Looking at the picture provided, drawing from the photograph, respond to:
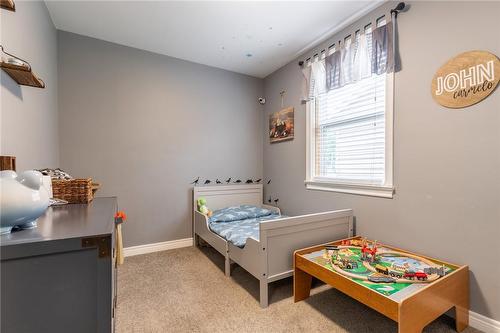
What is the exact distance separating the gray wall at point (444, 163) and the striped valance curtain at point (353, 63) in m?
0.12

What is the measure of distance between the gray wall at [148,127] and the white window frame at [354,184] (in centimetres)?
107

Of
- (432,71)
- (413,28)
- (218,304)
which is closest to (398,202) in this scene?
(432,71)

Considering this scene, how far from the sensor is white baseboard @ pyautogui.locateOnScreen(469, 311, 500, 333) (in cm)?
143

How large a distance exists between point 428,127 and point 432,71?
15.7 inches

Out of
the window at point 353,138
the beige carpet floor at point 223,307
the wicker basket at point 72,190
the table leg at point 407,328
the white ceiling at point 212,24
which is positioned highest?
the white ceiling at point 212,24

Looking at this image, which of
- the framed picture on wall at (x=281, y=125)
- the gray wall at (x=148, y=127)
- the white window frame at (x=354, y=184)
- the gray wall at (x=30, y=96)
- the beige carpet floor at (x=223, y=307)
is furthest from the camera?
the framed picture on wall at (x=281, y=125)

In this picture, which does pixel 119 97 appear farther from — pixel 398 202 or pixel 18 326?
pixel 398 202

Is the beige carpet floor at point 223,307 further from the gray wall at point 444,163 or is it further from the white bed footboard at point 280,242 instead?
the gray wall at point 444,163

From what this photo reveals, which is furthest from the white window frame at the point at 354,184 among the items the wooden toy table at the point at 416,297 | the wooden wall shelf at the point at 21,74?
the wooden wall shelf at the point at 21,74

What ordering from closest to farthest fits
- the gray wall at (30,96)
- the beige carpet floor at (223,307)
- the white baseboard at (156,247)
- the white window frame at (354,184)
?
the gray wall at (30,96)
the beige carpet floor at (223,307)
the white window frame at (354,184)
the white baseboard at (156,247)

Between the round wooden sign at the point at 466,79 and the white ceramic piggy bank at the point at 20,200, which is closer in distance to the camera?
the white ceramic piggy bank at the point at 20,200

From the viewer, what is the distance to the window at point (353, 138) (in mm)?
2002

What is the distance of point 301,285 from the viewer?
1.84m

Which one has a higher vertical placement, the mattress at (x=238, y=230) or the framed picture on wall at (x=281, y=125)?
the framed picture on wall at (x=281, y=125)
